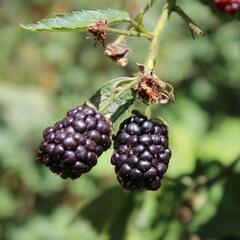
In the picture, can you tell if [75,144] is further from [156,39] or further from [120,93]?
[156,39]

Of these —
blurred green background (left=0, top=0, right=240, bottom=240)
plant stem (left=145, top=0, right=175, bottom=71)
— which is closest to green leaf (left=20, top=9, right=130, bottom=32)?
plant stem (left=145, top=0, right=175, bottom=71)

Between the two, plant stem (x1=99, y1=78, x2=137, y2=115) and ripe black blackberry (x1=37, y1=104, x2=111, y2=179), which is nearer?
ripe black blackberry (x1=37, y1=104, x2=111, y2=179)

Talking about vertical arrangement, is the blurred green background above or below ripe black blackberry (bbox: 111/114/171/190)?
above

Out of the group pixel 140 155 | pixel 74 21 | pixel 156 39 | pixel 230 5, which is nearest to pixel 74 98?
pixel 230 5

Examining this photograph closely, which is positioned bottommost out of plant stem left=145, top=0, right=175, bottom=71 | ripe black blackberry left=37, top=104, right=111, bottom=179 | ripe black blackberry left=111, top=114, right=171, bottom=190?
ripe black blackberry left=111, top=114, right=171, bottom=190

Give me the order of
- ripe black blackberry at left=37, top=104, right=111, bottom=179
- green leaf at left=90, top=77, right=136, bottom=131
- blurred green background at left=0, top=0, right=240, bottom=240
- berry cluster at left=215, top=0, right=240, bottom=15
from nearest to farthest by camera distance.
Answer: ripe black blackberry at left=37, top=104, right=111, bottom=179
green leaf at left=90, top=77, right=136, bottom=131
berry cluster at left=215, top=0, right=240, bottom=15
blurred green background at left=0, top=0, right=240, bottom=240

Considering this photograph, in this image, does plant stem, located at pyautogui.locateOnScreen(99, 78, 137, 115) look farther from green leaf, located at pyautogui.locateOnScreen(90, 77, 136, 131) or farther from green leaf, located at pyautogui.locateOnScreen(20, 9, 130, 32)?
green leaf, located at pyautogui.locateOnScreen(20, 9, 130, 32)
